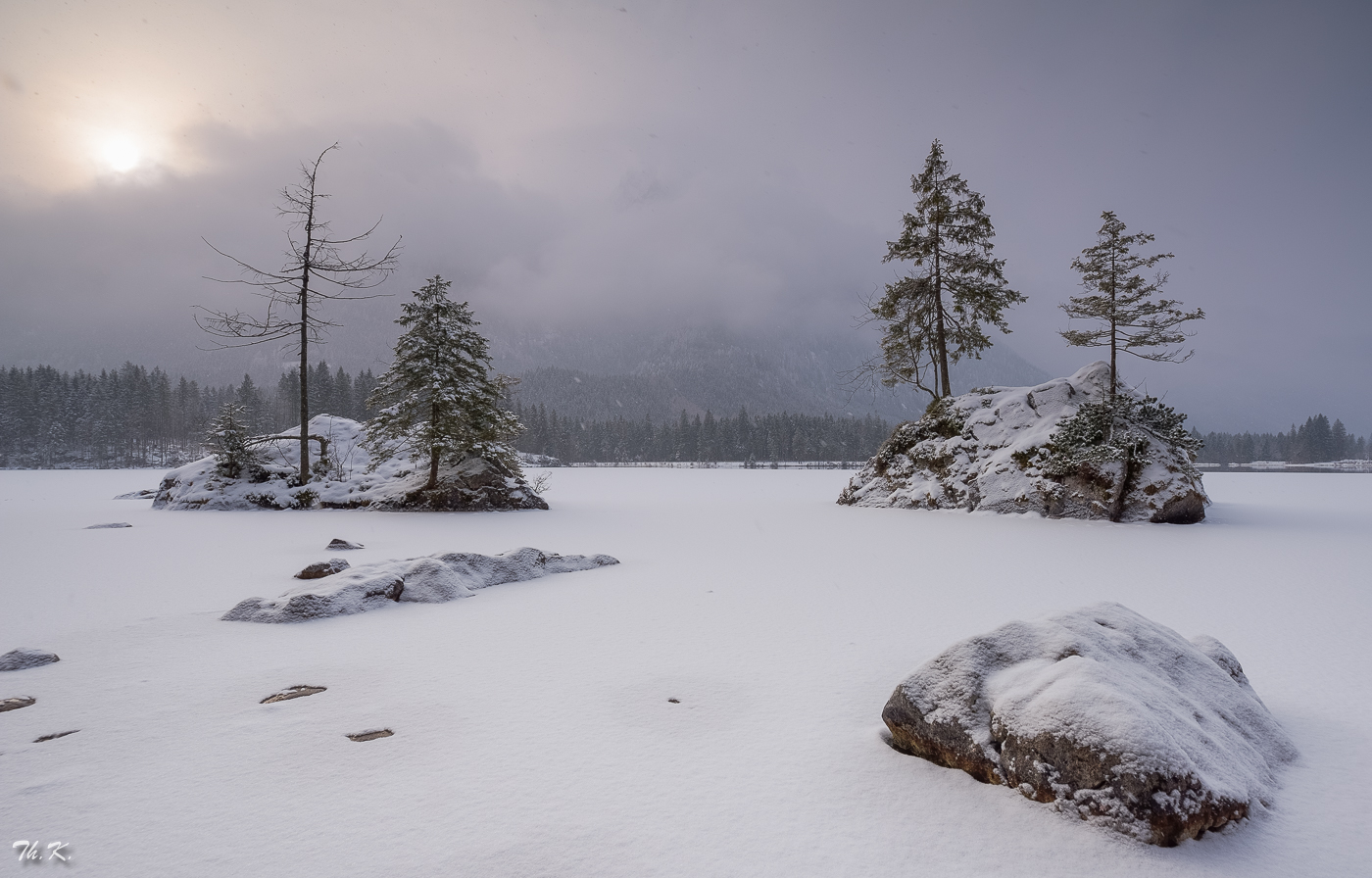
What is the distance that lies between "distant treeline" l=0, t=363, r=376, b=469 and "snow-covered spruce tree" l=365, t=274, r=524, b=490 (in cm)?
5068

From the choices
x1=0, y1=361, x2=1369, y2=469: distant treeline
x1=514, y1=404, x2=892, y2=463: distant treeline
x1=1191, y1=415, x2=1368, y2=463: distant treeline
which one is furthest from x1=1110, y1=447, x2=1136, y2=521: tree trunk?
x1=1191, y1=415, x2=1368, y2=463: distant treeline

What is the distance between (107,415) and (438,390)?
79886 mm

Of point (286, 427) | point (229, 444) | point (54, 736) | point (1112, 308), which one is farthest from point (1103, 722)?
point (286, 427)

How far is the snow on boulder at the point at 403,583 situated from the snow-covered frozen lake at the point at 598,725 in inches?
8.8

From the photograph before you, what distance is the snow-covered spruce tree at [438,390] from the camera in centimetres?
1609

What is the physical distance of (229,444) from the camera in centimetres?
1700

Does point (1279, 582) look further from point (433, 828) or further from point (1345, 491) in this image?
point (1345, 491)

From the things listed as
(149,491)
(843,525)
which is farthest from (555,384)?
(843,525)

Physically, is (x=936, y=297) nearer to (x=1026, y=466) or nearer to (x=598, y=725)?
(x=1026, y=466)

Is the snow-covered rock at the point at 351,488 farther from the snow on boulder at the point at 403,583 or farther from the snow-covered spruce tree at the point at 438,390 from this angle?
the snow on boulder at the point at 403,583

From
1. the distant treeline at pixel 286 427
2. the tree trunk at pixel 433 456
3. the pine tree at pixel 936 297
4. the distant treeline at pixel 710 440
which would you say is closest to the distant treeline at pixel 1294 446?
Result: the distant treeline at pixel 286 427

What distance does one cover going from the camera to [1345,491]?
23.5 m

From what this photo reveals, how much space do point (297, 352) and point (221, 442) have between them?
11.2 ft

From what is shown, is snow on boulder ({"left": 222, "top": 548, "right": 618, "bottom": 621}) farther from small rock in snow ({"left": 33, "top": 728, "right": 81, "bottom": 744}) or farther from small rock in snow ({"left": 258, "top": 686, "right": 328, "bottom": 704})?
small rock in snow ({"left": 33, "top": 728, "right": 81, "bottom": 744})
